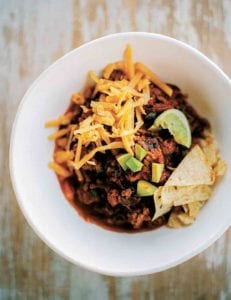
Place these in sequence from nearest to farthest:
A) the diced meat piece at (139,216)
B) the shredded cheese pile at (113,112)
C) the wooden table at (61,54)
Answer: the shredded cheese pile at (113,112) < the diced meat piece at (139,216) < the wooden table at (61,54)

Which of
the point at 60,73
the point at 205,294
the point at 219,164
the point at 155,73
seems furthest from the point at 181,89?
the point at 205,294

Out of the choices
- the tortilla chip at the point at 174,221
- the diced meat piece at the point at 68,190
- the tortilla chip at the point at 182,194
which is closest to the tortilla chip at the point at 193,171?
the tortilla chip at the point at 182,194

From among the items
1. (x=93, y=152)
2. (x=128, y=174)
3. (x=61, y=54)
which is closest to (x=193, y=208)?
(x=128, y=174)

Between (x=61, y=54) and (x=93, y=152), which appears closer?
(x=93, y=152)

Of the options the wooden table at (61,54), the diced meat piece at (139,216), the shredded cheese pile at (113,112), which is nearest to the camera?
the shredded cheese pile at (113,112)

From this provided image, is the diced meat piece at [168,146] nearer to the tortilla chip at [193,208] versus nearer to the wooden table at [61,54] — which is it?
the tortilla chip at [193,208]

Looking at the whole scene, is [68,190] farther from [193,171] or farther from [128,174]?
[193,171]

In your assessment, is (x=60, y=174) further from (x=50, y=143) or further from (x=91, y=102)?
(x=91, y=102)
